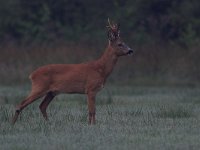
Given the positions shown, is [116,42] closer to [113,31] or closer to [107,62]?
[113,31]

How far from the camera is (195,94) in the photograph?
2405 centimetres

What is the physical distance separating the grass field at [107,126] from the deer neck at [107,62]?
33.2 inches

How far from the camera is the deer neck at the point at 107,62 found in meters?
16.9

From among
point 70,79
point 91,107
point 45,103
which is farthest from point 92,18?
point 91,107

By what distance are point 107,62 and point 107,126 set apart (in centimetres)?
218

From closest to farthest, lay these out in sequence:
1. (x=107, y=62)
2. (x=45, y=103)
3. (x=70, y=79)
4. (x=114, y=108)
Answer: (x=70, y=79)
(x=45, y=103)
(x=107, y=62)
(x=114, y=108)

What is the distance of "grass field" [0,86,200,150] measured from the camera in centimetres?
1291

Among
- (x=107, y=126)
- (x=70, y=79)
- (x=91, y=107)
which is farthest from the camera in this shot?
(x=70, y=79)

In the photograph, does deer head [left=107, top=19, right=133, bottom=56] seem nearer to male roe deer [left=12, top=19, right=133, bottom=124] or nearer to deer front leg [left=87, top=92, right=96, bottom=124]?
male roe deer [left=12, top=19, right=133, bottom=124]

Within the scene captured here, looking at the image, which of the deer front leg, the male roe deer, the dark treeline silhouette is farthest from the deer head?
the dark treeline silhouette

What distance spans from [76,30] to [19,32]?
263cm

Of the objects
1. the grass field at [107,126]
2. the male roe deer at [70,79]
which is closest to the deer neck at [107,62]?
the male roe deer at [70,79]

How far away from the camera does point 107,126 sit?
15125mm

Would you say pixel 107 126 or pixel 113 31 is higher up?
pixel 113 31
